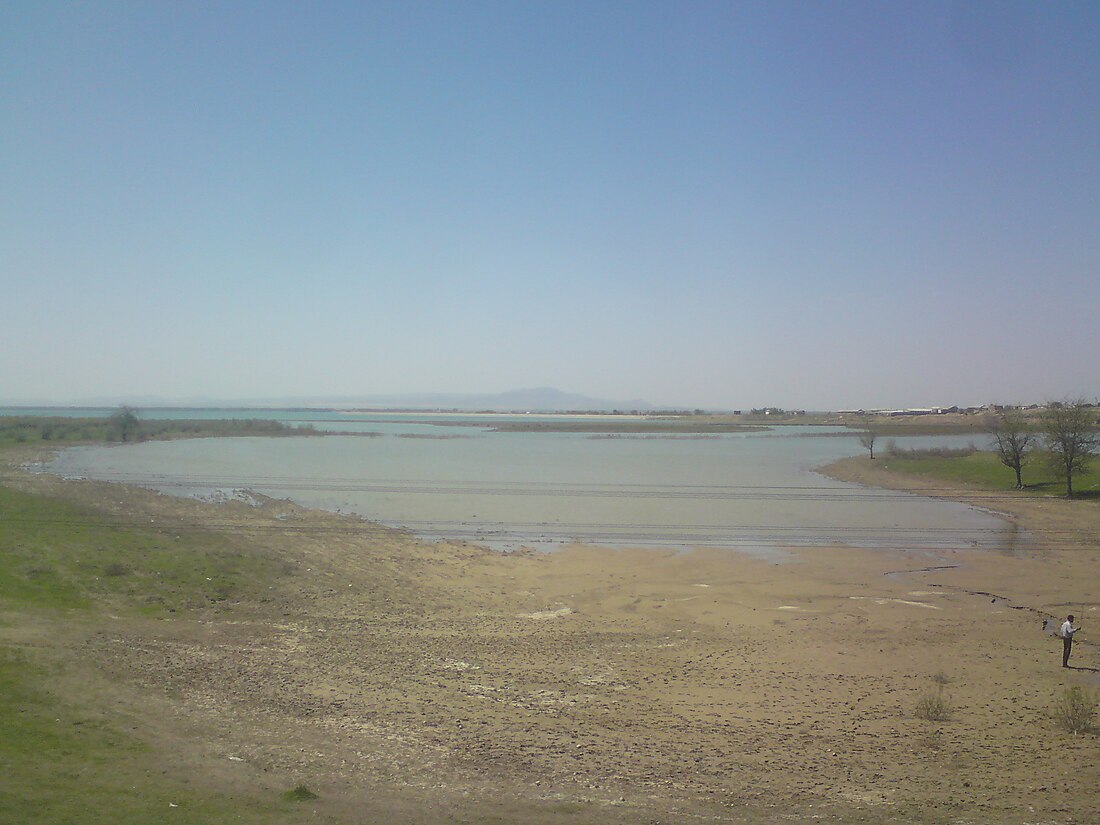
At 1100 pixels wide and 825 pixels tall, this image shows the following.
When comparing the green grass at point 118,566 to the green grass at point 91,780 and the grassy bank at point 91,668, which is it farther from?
the green grass at point 91,780

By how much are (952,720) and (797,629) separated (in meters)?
5.36

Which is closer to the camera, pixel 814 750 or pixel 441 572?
pixel 814 750

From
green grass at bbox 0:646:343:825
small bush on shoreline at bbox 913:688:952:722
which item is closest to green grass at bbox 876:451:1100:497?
small bush on shoreline at bbox 913:688:952:722

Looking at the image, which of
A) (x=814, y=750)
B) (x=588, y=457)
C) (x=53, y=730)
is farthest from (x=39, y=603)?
(x=588, y=457)

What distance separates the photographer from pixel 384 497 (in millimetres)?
36875

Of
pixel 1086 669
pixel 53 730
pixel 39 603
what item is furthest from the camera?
pixel 39 603

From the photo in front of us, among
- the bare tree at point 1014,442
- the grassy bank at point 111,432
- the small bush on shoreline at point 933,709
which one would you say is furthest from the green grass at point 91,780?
the grassy bank at point 111,432

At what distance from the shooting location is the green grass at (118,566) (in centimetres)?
1616

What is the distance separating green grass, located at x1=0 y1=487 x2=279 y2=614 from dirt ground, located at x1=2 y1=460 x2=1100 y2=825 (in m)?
1.20

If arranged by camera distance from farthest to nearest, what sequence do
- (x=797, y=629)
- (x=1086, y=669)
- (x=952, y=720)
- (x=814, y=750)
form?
(x=797, y=629)
(x=1086, y=669)
(x=952, y=720)
(x=814, y=750)

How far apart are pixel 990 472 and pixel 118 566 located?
46087mm

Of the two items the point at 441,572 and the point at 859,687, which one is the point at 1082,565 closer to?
the point at 859,687

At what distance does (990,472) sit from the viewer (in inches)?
1750

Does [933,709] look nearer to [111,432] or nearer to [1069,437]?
[1069,437]
